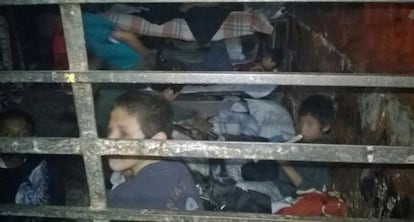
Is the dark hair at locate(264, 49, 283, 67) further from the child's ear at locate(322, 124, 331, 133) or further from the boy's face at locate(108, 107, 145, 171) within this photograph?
the boy's face at locate(108, 107, 145, 171)

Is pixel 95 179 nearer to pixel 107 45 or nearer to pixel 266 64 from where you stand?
pixel 107 45

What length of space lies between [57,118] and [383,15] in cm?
239

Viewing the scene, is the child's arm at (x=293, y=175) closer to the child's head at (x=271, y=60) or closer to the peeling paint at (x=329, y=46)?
the peeling paint at (x=329, y=46)

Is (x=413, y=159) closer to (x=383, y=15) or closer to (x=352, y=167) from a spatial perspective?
(x=383, y=15)

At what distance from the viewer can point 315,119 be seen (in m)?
2.56


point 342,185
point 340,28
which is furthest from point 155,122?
point 340,28

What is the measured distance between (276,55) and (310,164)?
1696 millimetres

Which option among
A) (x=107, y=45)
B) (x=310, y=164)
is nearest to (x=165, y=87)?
(x=107, y=45)

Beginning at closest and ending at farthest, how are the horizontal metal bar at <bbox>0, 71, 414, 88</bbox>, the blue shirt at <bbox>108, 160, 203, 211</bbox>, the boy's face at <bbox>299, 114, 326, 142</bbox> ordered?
1. the horizontal metal bar at <bbox>0, 71, 414, 88</bbox>
2. the blue shirt at <bbox>108, 160, 203, 211</bbox>
3. the boy's face at <bbox>299, 114, 326, 142</bbox>

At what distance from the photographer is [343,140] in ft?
8.36

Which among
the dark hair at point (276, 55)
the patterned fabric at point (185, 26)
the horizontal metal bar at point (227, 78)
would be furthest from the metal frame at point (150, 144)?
the dark hair at point (276, 55)

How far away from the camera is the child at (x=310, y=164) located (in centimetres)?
250

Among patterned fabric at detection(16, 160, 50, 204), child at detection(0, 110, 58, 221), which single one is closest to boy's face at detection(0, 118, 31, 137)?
child at detection(0, 110, 58, 221)

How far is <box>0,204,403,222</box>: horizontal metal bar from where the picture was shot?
4.09 ft
